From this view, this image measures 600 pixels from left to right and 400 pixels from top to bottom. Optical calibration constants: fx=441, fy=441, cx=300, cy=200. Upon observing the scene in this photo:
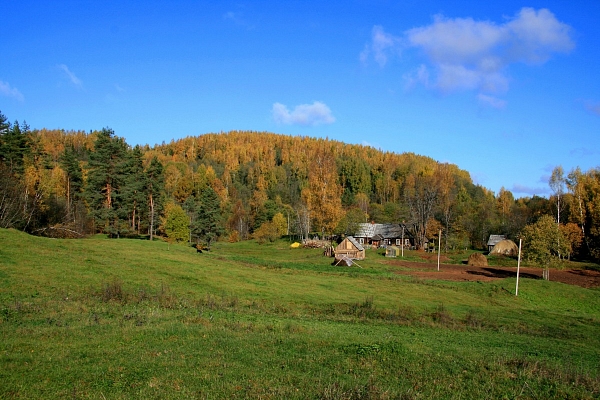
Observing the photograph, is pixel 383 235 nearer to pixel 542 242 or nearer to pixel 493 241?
pixel 493 241

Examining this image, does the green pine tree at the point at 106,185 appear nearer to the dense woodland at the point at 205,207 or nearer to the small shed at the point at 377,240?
the dense woodland at the point at 205,207

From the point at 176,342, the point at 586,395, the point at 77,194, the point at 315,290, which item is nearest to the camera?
the point at 586,395

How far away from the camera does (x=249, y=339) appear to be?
1398 cm

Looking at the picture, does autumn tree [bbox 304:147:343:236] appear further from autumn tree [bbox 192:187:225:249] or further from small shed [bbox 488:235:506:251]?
small shed [bbox 488:235:506:251]

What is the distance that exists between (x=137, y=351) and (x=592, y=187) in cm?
9597

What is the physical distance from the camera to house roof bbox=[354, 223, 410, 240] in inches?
3991

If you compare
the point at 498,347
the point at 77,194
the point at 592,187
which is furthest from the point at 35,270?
the point at 592,187

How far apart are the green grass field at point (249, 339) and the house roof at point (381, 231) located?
66674 millimetres

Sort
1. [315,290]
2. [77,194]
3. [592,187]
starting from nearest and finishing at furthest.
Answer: [315,290] < [77,194] < [592,187]

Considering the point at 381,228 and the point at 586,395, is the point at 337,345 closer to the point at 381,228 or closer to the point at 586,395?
the point at 586,395

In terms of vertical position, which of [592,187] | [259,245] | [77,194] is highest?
[592,187]

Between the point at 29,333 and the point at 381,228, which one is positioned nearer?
the point at 29,333

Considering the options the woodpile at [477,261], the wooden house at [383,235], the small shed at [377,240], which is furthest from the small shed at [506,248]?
the small shed at [377,240]

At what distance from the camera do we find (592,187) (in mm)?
85500
